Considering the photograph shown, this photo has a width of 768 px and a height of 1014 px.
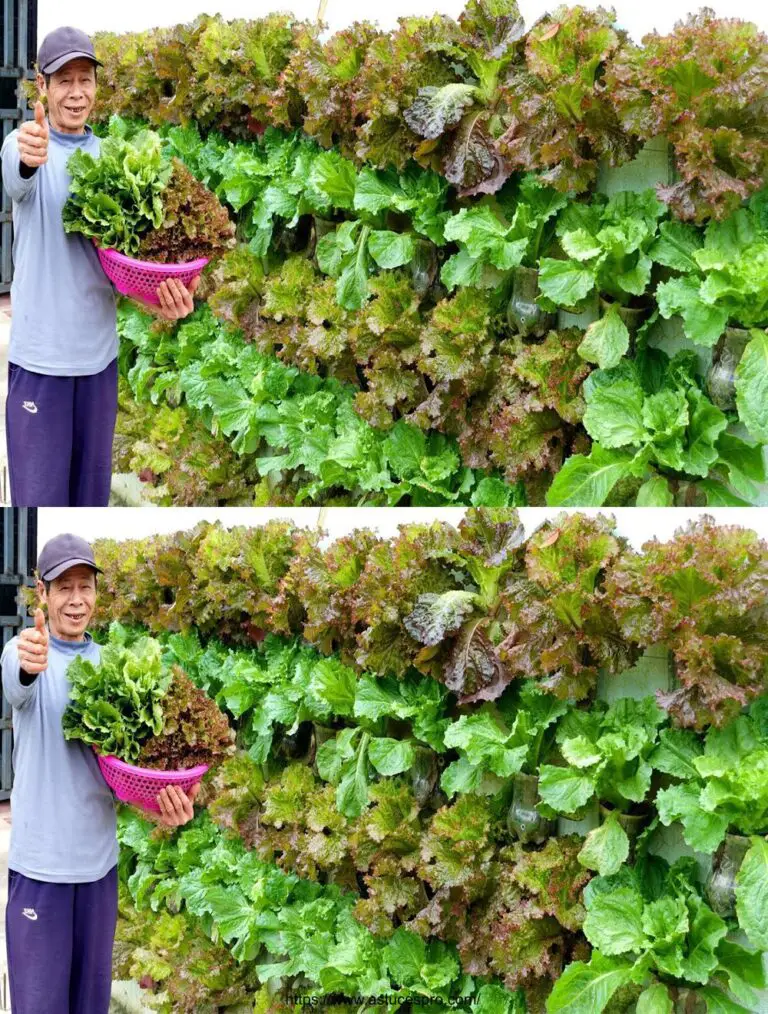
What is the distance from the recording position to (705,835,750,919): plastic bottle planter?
3.44 meters

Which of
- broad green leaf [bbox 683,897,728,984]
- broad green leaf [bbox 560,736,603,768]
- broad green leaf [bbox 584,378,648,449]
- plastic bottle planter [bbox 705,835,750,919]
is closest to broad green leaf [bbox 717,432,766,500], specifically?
broad green leaf [bbox 584,378,648,449]

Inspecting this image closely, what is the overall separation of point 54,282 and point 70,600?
840 millimetres

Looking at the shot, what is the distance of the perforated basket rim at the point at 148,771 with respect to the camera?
12.6ft

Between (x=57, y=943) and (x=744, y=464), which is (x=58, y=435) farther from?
(x=744, y=464)

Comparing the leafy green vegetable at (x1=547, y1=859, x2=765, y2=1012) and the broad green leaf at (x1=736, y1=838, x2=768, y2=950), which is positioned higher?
the broad green leaf at (x1=736, y1=838, x2=768, y2=950)

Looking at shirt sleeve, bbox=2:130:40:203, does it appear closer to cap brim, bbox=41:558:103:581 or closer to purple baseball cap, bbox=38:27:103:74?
purple baseball cap, bbox=38:27:103:74

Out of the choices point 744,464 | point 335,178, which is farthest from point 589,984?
point 335,178

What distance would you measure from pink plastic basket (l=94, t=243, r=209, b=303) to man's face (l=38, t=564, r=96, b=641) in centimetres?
75

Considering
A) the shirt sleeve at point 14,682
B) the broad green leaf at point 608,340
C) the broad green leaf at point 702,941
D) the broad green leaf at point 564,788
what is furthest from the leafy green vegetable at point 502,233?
the broad green leaf at point 702,941

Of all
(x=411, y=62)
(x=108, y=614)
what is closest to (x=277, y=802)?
(x=108, y=614)

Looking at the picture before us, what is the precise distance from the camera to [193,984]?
16.4 ft

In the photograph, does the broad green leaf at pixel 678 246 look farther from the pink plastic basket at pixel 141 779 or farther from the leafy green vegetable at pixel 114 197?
the pink plastic basket at pixel 141 779

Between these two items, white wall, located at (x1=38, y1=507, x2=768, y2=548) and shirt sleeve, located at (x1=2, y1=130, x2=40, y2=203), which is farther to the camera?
Result: shirt sleeve, located at (x1=2, y1=130, x2=40, y2=203)

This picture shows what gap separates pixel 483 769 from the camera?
12.9 feet
